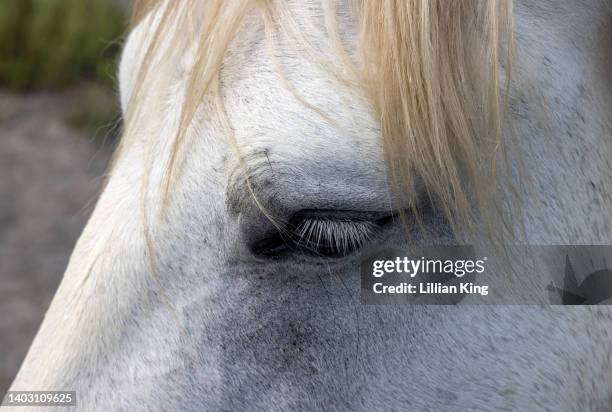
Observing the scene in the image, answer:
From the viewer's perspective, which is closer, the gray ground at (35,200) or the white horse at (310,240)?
the white horse at (310,240)

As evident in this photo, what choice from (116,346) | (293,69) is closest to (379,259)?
(293,69)

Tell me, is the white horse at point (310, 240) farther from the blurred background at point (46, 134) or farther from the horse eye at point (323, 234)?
the blurred background at point (46, 134)

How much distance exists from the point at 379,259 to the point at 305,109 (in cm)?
24

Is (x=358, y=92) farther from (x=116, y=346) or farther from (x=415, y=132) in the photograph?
(x=116, y=346)

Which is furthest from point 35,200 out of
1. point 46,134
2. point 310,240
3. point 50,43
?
point 310,240

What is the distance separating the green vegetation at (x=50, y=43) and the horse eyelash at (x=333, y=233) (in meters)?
3.83

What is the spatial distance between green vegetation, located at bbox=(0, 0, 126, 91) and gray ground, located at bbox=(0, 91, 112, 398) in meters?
0.13

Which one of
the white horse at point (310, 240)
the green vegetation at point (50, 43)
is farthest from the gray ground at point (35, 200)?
the white horse at point (310, 240)

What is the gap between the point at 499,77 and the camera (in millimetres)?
1069

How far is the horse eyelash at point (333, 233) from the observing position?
1.04 m

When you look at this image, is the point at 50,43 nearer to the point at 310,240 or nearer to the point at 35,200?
the point at 35,200

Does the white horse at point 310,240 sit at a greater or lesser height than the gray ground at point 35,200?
lesser

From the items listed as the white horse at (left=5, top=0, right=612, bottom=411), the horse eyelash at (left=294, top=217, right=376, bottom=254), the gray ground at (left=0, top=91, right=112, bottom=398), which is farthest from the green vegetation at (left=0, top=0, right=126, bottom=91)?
the horse eyelash at (left=294, top=217, right=376, bottom=254)

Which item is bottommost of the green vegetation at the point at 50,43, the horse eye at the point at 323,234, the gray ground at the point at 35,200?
the horse eye at the point at 323,234
